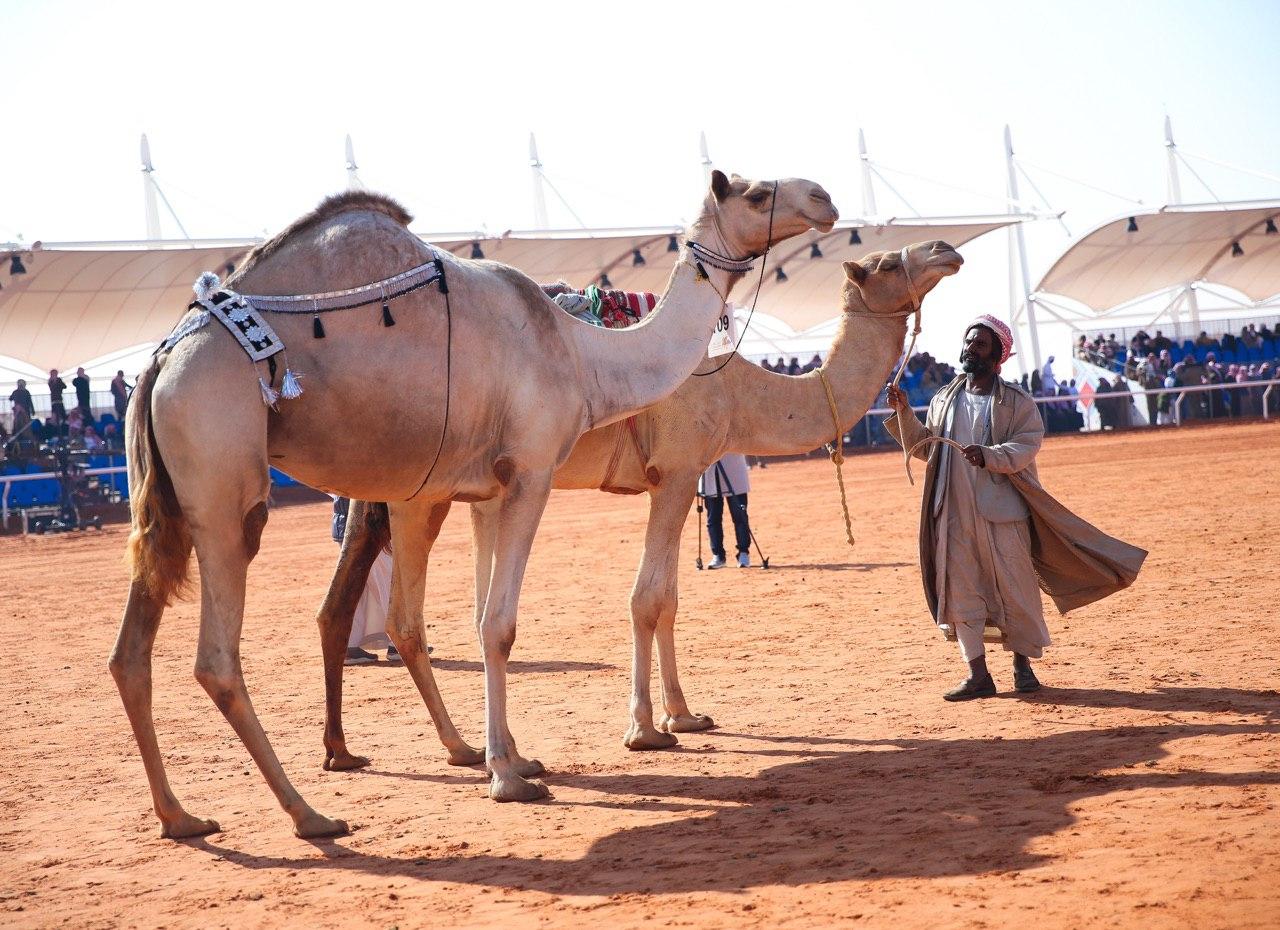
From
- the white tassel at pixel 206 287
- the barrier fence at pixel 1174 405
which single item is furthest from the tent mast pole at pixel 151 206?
the white tassel at pixel 206 287

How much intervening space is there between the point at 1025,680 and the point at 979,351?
2.03 meters

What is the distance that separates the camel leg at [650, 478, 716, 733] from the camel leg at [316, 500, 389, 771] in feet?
5.15

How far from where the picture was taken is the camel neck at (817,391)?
8.54 metres

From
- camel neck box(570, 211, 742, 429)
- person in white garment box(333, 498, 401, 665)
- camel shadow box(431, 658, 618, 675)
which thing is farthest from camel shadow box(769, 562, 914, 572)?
camel neck box(570, 211, 742, 429)

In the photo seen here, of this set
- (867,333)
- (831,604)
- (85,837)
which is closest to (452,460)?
(85,837)

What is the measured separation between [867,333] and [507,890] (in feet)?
14.8

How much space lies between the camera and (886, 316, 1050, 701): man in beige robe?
27.9 ft

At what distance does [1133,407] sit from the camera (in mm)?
41531

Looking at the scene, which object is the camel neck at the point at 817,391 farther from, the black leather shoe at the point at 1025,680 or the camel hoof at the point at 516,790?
the camel hoof at the point at 516,790

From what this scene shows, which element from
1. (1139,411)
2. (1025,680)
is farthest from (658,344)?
(1139,411)

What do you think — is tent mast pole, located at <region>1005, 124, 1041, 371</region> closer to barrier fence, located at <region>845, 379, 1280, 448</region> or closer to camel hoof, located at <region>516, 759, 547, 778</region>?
barrier fence, located at <region>845, 379, 1280, 448</region>

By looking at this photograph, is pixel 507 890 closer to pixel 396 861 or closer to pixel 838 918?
pixel 396 861

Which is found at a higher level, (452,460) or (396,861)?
(452,460)

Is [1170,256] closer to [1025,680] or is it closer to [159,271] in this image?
[159,271]
